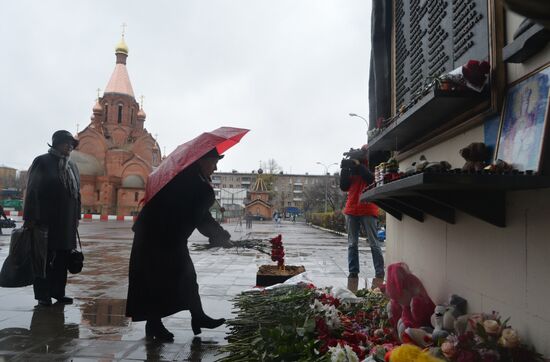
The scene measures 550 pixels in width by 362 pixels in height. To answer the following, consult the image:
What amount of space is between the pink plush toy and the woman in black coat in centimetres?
158

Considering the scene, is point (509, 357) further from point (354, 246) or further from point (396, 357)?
point (354, 246)

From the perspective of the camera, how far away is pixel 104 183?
184 ft

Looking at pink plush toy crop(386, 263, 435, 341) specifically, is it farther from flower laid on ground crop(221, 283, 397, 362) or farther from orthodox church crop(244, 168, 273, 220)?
orthodox church crop(244, 168, 273, 220)

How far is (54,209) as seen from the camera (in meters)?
5.46

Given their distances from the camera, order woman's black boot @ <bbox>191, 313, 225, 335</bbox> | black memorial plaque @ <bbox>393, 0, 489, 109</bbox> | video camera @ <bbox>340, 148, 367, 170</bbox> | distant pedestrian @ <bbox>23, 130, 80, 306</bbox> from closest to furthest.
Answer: black memorial plaque @ <bbox>393, 0, 489, 109</bbox>
woman's black boot @ <bbox>191, 313, 225, 335</bbox>
distant pedestrian @ <bbox>23, 130, 80, 306</bbox>
video camera @ <bbox>340, 148, 367, 170</bbox>

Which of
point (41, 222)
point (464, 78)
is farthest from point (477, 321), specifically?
point (41, 222)

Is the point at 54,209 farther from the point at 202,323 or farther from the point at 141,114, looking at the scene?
the point at 141,114

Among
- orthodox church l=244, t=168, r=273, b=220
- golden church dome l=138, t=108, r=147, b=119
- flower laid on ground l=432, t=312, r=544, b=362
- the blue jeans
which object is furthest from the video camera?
orthodox church l=244, t=168, r=273, b=220

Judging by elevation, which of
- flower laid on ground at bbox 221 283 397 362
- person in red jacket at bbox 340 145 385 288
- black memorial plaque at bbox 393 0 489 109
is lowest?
flower laid on ground at bbox 221 283 397 362

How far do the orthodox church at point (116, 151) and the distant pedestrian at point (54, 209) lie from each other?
48931 mm

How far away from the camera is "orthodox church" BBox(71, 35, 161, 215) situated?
56.2 metres

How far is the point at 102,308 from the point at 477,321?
13.8ft

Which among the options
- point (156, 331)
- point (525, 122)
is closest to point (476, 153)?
point (525, 122)

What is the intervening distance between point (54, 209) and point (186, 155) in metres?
2.46
